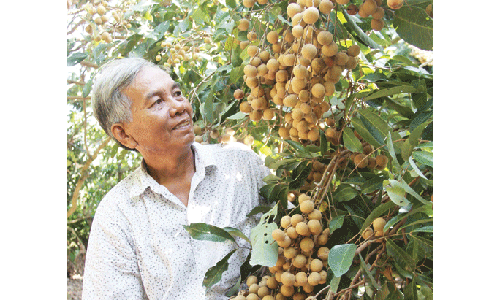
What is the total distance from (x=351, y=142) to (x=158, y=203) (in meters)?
0.57

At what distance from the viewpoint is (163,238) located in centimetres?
120

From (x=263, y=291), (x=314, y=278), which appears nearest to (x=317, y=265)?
(x=314, y=278)

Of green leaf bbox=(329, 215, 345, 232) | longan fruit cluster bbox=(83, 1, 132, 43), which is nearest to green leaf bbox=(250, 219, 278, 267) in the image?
green leaf bbox=(329, 215, 345, 232)

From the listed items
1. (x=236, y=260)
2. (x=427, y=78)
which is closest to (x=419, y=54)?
(x=427, y=78)

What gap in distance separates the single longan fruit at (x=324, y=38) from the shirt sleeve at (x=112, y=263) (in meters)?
0.72

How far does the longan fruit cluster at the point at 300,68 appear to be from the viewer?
2.64 ft

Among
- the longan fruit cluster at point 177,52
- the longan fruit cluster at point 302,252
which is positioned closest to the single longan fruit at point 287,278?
the longan fruit cluster at point 302,252

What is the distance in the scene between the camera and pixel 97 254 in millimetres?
1219

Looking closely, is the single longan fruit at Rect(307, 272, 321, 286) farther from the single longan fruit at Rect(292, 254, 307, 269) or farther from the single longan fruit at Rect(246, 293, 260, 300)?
the single longan fruit at Rect(246, 293, 260, 300)

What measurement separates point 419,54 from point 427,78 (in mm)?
794

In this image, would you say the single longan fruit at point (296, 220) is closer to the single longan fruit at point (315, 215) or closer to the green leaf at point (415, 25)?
the single longan fruit at point (315, 215)

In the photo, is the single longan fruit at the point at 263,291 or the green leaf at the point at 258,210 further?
the green leaf at the point at 258,210
